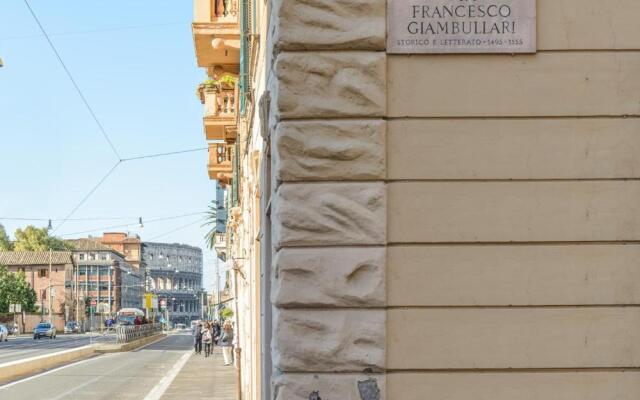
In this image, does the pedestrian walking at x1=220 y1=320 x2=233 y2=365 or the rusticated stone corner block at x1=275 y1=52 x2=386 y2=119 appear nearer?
the rusticated stone corner block at x1=275 y1=52 x2=386 y2=119

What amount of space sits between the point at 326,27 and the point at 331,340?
1.72m

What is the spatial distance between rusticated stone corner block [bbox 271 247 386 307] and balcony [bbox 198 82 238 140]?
2586 cm

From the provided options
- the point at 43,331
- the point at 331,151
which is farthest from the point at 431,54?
the point at 43,331

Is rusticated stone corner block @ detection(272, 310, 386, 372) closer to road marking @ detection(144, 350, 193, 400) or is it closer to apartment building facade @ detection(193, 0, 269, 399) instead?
apartment building facade @ detection(193, 0, 269, 399)

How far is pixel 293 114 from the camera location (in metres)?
5.89

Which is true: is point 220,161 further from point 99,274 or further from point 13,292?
point 99,274

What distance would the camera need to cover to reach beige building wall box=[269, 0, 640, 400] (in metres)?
5.77

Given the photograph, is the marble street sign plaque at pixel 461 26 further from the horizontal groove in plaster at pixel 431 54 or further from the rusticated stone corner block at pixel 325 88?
the rusticated stone corner block at pixel 325 88

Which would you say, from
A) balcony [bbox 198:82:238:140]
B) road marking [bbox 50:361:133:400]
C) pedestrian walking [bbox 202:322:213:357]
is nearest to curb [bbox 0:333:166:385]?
road marking [bbox 50:361:133:400]

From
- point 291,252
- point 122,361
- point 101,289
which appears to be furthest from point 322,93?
point 101,289

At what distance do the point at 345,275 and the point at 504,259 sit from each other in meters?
0.89

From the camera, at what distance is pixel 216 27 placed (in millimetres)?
25078

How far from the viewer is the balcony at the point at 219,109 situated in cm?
3189

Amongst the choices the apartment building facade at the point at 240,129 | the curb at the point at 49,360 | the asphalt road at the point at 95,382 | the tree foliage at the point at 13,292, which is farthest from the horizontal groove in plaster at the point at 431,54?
the tree foliage at the point at 13,292
